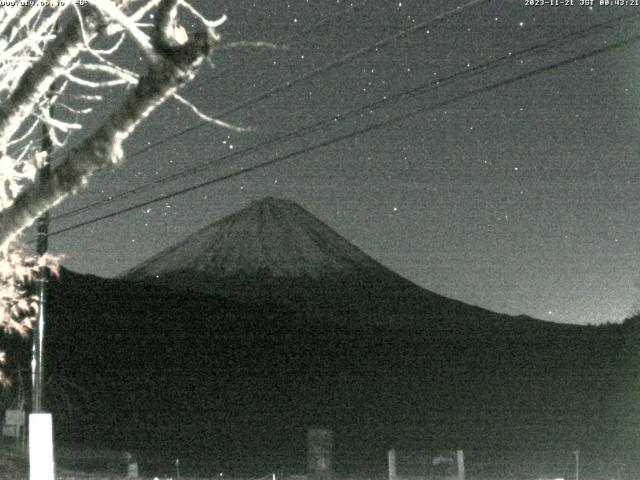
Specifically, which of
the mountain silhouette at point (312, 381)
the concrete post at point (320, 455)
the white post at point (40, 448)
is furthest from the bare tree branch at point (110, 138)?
the mountain silhouette at point (312, 381)

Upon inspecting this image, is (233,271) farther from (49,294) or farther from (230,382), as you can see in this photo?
(49,294)

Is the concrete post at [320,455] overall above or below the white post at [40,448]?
below

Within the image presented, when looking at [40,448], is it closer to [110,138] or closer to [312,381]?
Result: [110,138]

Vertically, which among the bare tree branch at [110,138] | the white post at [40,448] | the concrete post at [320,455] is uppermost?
the bare tree branch at [110,138]

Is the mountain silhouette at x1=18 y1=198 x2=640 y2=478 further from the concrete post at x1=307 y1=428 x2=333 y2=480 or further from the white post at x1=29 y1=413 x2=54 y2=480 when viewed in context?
the white post at x1=29 y1=413 x2=54 y2=480

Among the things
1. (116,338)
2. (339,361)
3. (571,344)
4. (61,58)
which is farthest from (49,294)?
(61,58)

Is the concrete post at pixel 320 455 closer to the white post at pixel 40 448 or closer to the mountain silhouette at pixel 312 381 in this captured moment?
the white post at pixel 40 448

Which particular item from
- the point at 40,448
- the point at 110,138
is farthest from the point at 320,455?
the point at 110,138

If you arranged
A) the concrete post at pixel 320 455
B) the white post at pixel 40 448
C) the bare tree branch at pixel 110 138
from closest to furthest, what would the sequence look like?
the bare tree branch at pixel 110 138 < the white post at pixel 40 448 < the concrete post at pixel 320 455
